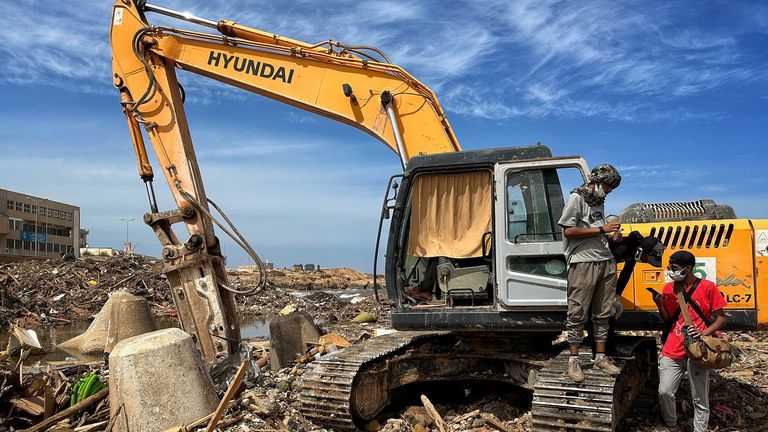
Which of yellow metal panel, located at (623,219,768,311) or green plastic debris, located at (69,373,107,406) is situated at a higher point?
yellow metal panel, located at (623,219,768,311)

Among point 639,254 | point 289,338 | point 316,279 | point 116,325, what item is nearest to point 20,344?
point 289,338

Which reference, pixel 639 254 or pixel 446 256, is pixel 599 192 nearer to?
pixel 639 254

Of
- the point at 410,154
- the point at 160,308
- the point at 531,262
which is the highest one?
the point at 410,154

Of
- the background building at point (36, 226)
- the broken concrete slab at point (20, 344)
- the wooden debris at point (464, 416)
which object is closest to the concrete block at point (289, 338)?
the broken concrete slab at point (20, 344)

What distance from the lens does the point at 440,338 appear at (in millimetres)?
7367

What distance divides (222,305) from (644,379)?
4720 millimetres

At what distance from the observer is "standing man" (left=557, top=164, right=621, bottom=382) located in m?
5.43

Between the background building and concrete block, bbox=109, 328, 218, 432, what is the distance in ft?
138

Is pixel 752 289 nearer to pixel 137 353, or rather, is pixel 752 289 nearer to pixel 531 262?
pixel 531 262

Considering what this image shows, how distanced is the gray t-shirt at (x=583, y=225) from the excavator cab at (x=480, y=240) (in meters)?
0.28

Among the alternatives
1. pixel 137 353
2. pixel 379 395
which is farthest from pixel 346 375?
pixel 137 353

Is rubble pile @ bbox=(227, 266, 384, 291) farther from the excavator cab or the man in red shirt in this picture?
the man in red shirt

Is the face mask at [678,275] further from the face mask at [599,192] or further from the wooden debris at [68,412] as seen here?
the wooden debris at [68,412]

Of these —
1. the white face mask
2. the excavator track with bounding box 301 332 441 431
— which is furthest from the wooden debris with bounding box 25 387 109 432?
the white face mask
